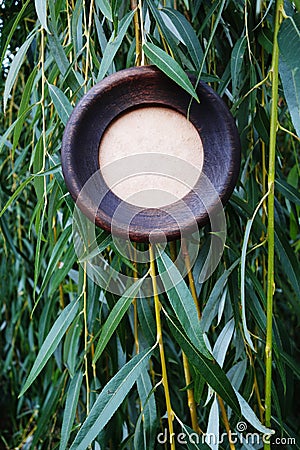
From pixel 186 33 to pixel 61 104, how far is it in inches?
5.6

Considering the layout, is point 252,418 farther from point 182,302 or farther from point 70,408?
point 70,408

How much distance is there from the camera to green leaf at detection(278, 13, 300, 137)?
478 mm

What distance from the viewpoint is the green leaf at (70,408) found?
2.15 feet

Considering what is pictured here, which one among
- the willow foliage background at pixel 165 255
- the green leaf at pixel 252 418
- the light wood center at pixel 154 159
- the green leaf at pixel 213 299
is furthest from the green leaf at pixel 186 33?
the green leaf at pixel 252 418

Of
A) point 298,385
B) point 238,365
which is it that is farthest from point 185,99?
point 298,385

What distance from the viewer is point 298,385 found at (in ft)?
5.48

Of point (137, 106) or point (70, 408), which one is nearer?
point (137, 106)

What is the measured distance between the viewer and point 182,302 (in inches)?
21.2

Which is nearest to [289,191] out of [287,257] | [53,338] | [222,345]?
[287,257]

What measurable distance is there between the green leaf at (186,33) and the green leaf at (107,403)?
0.99 feet

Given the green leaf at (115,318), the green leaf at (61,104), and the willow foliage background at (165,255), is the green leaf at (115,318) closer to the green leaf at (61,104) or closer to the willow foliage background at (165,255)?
the willow foliage background at (165,255)

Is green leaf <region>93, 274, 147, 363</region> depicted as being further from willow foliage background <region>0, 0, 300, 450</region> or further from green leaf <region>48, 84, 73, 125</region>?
green leaf <region>48, 84, 73, 125</region>

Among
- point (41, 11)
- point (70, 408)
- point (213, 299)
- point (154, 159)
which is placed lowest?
point (70, 408)

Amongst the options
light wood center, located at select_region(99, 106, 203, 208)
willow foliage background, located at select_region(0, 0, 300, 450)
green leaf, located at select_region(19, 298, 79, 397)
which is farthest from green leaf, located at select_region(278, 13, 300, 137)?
green leaf, located at select_region(19, 298, 79, 397)
